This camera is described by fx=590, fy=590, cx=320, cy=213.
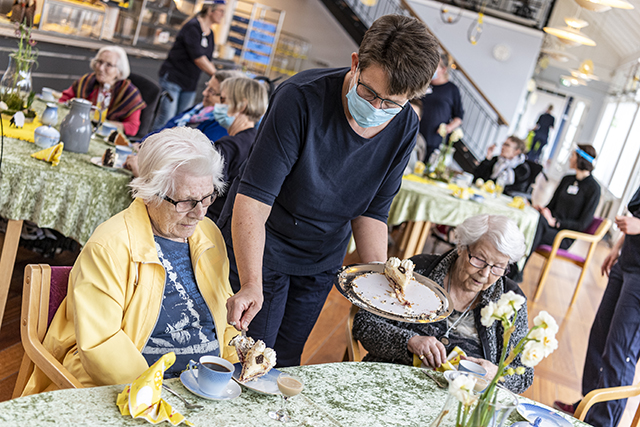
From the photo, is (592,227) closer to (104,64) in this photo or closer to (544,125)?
(104,64)

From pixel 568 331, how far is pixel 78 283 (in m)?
4.39

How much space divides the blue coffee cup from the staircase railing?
35.2ft

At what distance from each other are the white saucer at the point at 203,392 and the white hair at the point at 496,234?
116cm

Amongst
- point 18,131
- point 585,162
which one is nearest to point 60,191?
point 18,131

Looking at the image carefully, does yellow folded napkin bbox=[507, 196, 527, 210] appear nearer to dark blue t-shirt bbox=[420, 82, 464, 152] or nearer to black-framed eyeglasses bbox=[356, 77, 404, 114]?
dark blue t-shirt bbox=[420, 82, 464, 152]

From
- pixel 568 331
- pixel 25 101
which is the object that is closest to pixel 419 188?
pixel 568 331

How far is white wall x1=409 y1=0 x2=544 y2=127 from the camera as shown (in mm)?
10430

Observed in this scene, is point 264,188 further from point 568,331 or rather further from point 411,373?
point 568,331

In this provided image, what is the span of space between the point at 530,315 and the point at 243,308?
3907mm

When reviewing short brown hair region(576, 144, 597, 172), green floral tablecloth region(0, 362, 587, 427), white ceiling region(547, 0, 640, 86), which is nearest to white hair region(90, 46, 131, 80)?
green floral tablecloth region(0, 362, 587, 427)

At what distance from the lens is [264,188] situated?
5.28ft

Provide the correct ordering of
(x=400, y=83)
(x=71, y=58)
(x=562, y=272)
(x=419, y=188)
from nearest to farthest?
(x=400, y=83)
(x=419, y=188)
(x=71, y=58)
(x=562, y=272)

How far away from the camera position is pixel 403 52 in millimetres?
1399

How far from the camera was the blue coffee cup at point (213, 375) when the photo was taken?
1.20 m
